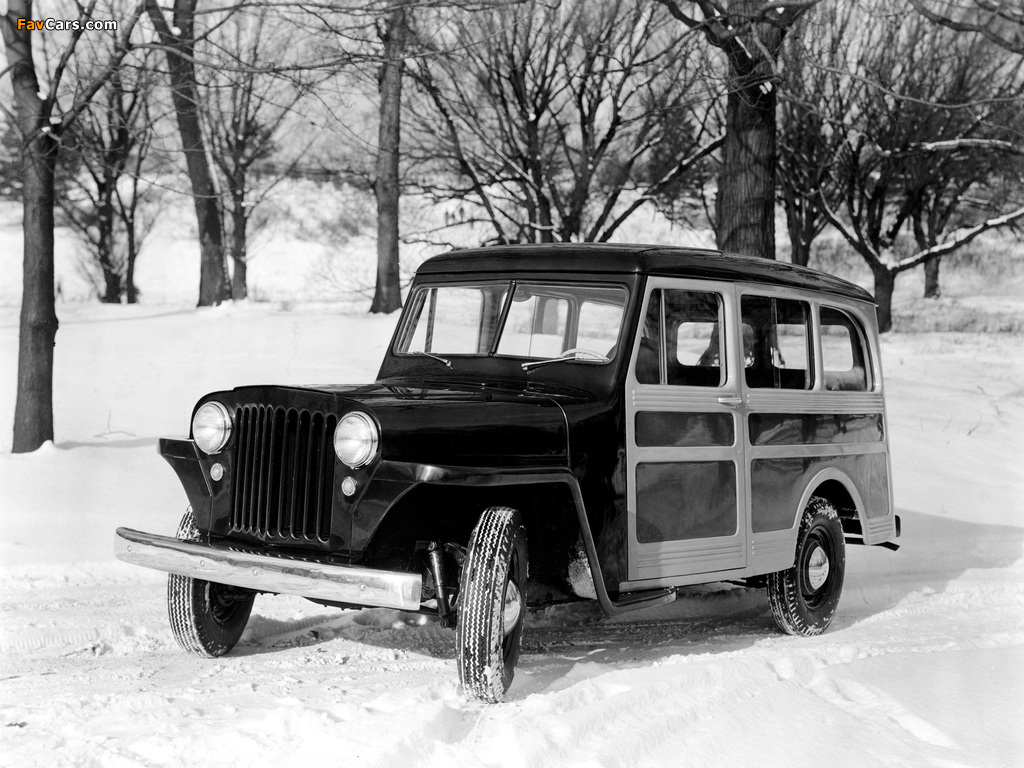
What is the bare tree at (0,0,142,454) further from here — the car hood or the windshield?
the car hood

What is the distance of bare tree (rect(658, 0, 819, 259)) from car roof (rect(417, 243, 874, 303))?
6067mm

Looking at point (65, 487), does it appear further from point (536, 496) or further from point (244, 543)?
point (536, 496)

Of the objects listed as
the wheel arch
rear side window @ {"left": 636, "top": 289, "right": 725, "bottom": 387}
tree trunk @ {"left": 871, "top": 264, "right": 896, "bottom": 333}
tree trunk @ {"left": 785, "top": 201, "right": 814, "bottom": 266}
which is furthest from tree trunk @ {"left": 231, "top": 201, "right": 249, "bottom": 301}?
rear side window @ {"left": 636, "top": 289, "right": 725, "bottom": 387}

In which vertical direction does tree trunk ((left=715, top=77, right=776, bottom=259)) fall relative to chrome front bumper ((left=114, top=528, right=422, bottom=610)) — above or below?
above

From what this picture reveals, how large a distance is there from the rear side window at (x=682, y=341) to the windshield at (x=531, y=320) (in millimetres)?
187

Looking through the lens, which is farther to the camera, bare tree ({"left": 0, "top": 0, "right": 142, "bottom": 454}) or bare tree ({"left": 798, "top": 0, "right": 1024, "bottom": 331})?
bare tree ({"left": 798, "top": 0, "right": 1024, "bottom": 331})

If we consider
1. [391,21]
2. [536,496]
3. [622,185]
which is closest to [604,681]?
[536,496]

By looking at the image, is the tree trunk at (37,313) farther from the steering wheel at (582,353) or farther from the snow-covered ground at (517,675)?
the steering wheel at (582,353)

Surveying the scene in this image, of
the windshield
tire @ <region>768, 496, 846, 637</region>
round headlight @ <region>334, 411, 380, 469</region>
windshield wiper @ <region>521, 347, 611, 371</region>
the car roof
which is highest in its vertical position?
the car roof

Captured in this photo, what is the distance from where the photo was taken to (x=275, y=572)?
4141mm

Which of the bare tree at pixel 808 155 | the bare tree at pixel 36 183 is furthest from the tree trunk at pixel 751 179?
the bare tree at pixel 808 155

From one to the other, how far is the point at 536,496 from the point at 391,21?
5.47m

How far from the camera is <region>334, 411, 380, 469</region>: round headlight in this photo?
4.19 metres

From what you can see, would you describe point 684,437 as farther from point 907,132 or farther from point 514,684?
point 907,132
